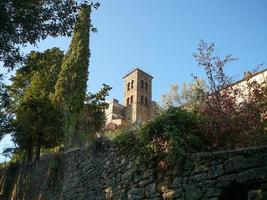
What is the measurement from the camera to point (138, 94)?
235ft

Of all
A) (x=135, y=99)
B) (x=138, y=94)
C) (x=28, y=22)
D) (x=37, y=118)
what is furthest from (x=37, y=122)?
(x=138, y=94)

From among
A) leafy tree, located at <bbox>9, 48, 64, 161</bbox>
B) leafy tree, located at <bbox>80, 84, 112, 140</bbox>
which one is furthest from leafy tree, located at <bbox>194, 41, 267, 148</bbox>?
leafy tree, located at <bbox>9, 48, 64, 161</bbox>

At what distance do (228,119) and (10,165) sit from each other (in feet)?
59.9

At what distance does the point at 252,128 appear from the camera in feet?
28.3

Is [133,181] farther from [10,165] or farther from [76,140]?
[10,165]

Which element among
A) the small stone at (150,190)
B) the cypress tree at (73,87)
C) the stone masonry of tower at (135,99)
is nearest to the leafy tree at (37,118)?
the cypress tree at (73,87)

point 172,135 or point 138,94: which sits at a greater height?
point 138,94

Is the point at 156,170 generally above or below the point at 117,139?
below

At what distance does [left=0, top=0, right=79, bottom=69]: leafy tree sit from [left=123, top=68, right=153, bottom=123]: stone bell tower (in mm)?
57853

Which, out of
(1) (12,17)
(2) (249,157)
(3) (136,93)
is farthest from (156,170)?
(3) (136,93)

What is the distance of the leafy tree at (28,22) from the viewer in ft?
32.5

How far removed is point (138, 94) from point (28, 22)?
2415 inches

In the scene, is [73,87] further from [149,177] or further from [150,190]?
[150,190]

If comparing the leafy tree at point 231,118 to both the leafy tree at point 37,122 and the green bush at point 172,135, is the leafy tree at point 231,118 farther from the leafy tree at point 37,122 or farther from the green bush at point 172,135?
the leafy tree at point 37,122
